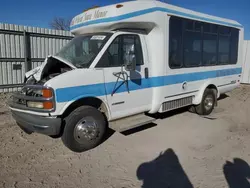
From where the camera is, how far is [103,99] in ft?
14.7

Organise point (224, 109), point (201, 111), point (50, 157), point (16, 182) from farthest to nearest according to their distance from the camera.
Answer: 1. point (224, 109)
2. point (201, 111)
3. point (50, 157)
4. point (16, 182)

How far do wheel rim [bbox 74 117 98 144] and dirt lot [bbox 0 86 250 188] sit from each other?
0.30 meters

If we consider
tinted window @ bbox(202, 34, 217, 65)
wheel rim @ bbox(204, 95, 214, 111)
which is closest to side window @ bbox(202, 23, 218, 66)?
tinted window @ bbox(202, 34, 217, 65)

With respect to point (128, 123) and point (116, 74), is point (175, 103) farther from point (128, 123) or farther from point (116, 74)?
point (116, 74)

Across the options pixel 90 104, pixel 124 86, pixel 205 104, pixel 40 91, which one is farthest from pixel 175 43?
pixel 40 91

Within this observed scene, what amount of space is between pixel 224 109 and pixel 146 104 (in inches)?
163

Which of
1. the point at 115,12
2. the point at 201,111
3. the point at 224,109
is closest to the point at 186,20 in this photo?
the point at 115,12

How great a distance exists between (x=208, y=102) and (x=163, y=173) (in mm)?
4145

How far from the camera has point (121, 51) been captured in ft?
15.5

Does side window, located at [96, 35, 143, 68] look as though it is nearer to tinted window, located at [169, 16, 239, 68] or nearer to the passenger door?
the passenger door

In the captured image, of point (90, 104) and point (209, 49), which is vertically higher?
point (209, 49)

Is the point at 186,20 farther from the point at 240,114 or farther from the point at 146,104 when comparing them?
the point at 240,114

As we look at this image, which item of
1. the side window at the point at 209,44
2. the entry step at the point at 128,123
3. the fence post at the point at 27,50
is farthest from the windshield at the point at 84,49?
the fence post at the point at 27,50

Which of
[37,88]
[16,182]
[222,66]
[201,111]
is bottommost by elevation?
[16,182]
